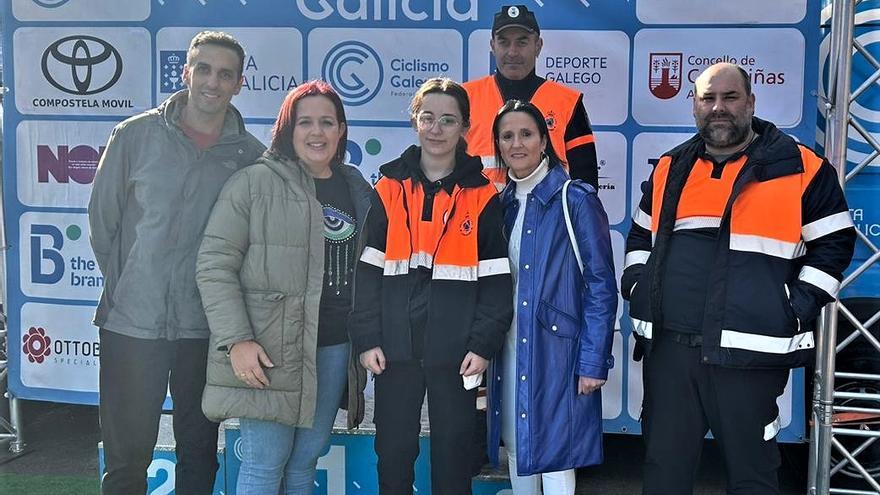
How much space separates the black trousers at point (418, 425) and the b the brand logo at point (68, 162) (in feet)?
8.31

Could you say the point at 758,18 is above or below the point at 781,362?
above

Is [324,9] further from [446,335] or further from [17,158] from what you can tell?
[446,335]

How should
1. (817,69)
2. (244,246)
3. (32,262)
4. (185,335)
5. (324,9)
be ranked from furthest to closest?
1. (32,262)
2. (324,9)
3. (817,69)
4. (185,335)
5. (244,246)

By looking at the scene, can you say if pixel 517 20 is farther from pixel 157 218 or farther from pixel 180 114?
pixel 157 218

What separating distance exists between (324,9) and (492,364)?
2.25 meters

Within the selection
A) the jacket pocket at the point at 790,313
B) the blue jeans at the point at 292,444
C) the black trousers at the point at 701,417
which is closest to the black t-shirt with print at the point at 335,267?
the blue jeans at the point at 292,444

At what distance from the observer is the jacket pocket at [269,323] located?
258cm

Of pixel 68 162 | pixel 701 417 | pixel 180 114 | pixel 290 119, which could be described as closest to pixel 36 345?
pixel 68 162

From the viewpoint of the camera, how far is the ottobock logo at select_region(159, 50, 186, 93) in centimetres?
427

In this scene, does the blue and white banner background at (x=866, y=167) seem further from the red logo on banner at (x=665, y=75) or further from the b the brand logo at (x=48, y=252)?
the b the brand logo at (x=48, y=252)

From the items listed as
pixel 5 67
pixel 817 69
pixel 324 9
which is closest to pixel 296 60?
pixel 324 9

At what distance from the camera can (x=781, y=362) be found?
2.59 metres

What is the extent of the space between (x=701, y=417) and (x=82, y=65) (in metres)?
3.54

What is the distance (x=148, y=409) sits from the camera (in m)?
2.83
